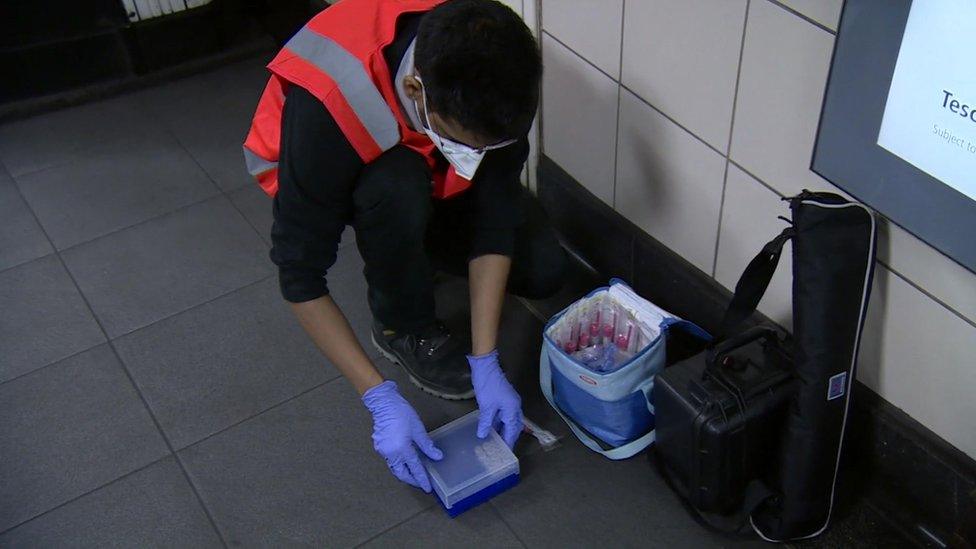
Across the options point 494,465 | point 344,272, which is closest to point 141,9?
point 344,272

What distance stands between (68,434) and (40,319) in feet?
1.15

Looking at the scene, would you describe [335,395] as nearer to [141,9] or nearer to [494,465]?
[494,465]

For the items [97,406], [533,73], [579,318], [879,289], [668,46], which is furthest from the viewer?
[97,406]

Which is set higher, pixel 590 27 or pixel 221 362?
pixel 590 27

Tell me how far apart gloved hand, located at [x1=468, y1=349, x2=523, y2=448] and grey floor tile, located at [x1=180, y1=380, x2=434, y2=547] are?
17cm

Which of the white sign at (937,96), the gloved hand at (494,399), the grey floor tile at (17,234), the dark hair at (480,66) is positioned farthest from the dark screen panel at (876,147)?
the grey floor tile at (17,234)

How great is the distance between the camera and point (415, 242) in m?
1.48

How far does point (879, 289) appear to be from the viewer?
1272mm

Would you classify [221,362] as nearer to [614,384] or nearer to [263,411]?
[263,411]

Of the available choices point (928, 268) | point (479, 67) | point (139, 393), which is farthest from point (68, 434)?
point (928, 268)

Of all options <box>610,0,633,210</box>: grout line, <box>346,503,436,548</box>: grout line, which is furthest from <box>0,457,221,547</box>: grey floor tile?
<box>610,0,633,210</box>: grout line

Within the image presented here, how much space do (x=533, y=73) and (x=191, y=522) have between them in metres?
0.94

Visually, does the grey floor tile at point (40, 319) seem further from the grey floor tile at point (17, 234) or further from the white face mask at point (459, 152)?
the white face mask at point (459, 152)

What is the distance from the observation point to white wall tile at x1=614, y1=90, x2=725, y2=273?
1.48 m
